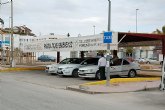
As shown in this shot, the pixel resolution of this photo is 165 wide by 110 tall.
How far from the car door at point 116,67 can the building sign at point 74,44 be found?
4.22 ft

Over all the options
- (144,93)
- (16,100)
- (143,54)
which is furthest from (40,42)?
(143,54)

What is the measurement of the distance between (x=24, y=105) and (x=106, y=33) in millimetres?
9236

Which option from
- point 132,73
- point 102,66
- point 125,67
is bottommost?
point 132,73

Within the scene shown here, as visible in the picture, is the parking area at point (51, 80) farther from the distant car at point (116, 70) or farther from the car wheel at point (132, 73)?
the car wheel at point (132, 73)

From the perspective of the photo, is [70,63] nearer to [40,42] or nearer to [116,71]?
[116,71]

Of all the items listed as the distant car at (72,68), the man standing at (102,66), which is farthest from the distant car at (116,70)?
the distant car at (72,68)

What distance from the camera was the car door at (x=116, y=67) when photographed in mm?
25453

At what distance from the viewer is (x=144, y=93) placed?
17812mm

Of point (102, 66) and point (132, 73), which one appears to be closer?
point (102, 66)

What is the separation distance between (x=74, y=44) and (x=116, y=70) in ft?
17.4

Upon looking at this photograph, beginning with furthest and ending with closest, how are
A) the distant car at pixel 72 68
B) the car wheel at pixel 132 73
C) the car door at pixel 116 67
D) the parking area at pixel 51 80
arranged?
the distant car at pixel 72 68, the car wheel at pixel 132 73, the car door at pixel 116 67, the parking area at pixel 51 80

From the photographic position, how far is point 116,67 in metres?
25.6

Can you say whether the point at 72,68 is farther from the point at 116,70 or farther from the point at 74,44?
the point at 116,70

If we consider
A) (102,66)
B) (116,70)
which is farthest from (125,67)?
(102,66)
